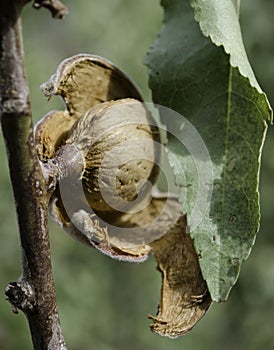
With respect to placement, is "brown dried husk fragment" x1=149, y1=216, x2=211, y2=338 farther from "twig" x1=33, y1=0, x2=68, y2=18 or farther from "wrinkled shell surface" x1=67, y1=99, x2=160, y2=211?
"twig" x1=33, y1=0, x2=68, y2=18

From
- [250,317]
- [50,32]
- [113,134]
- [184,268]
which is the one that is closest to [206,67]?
[113,134]

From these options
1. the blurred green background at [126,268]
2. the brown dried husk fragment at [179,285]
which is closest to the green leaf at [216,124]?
the brown dried husk fragment at [179,285]

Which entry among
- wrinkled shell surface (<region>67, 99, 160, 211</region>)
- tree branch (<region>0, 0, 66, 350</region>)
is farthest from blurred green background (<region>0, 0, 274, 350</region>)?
tree branch (<region>0, 0, 66, 350</region>)

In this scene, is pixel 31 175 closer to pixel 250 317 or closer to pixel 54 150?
pixel 54 150

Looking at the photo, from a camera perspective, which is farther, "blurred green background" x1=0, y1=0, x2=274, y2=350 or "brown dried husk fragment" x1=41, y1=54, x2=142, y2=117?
"blurred green background" x1=0, y1=0, x2=274, y2=350

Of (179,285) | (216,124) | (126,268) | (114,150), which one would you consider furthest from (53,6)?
(126,268)

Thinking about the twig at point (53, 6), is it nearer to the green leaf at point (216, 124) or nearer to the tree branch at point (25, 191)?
the tree branch at point (25, 191)

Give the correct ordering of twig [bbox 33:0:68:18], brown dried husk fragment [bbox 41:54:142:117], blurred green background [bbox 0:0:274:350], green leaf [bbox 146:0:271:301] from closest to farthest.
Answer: twig [bbox 33:0:68:18] < green leaf [bbox 146:0:271:301] < brown dried husk fragment [bbox 41:54:142:117] < blurred green background [bbox 0:0:274:350]
